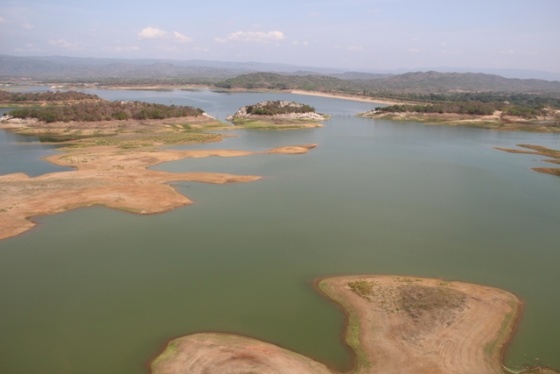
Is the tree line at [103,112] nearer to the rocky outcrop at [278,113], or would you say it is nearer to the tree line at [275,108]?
the rocky outcrop at [278,113]

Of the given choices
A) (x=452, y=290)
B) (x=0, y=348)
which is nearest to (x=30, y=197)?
(x=0, y=348)

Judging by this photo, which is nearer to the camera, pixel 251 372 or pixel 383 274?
pixel 251 372

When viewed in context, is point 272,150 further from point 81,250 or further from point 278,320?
point 278,320

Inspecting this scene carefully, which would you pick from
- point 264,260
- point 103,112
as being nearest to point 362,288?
point 264,260

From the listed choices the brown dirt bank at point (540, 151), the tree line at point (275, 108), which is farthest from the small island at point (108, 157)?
the brown dirt bank at point (540, 151)

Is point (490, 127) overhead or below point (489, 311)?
overhead

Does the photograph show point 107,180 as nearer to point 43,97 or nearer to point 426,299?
point 426,299
